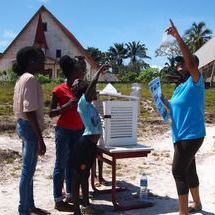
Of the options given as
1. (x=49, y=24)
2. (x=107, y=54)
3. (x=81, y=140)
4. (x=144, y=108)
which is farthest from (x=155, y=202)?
(x=107, y=54)

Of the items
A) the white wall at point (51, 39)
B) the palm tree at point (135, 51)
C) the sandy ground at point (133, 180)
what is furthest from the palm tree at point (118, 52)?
the sandy ground at point (133, 180)

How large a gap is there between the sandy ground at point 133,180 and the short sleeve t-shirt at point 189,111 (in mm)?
1150

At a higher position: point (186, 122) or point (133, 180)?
point (186, 122)

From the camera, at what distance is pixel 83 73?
5770mm

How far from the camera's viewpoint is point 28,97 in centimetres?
490

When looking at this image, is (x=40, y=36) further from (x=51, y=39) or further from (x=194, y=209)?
(x=194, y=209)

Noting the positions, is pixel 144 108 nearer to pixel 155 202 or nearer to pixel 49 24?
pixel 155 202

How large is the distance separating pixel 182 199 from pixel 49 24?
159ft

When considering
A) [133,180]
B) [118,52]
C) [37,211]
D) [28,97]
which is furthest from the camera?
[118,52]

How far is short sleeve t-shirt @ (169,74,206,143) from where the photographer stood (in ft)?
16.9

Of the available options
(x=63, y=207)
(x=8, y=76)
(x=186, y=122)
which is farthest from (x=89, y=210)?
(x=8, y=76)

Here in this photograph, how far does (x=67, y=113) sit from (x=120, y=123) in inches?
29.8

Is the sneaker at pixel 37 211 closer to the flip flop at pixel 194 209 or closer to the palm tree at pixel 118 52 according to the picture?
the flip flop at pixel 194 209

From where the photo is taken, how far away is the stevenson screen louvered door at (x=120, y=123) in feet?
19.8
